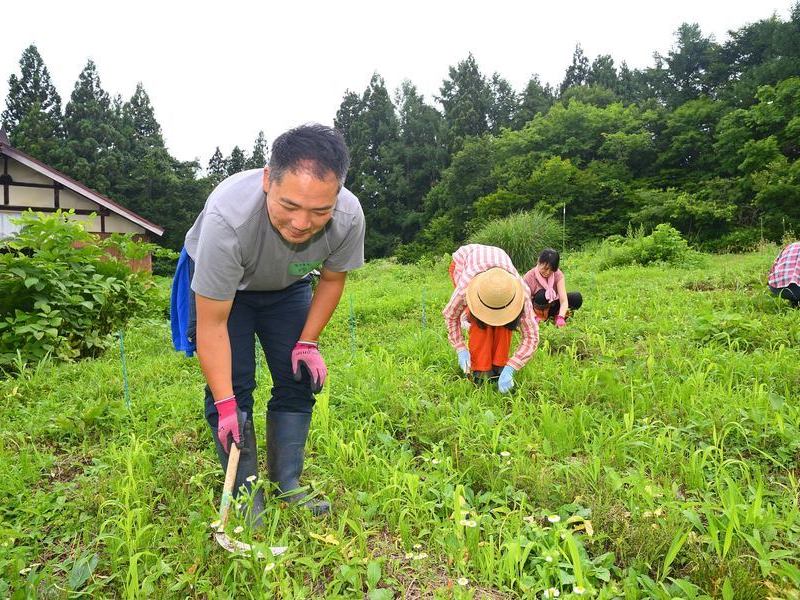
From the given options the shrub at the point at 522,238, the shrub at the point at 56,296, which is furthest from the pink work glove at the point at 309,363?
the shrub at the point at 522,238

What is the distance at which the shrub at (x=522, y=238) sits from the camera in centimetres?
1052

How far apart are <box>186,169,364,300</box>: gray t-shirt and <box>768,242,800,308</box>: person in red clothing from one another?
4.23m

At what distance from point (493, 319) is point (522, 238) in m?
7.95

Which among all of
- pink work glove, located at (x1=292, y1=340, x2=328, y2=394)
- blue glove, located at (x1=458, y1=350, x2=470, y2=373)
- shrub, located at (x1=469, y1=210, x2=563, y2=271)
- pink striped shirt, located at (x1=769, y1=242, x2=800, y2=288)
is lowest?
blue glove, located at (x1=458, y1=350, x2=470, y2=373)

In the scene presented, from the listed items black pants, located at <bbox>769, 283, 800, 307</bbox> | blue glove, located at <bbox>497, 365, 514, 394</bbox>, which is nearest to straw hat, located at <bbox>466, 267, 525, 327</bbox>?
blue glove, located at <bbox>497, 365, 514, 394</bbox>

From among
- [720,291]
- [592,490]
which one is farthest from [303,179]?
[720,291]

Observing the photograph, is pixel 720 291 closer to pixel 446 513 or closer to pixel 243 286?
pixel 446 513

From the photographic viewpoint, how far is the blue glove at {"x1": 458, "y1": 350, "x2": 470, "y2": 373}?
3.31 meters

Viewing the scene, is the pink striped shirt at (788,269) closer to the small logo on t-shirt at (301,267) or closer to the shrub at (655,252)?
the small logo on t-shirt at (301,267)

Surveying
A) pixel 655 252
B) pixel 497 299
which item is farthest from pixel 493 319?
pixel 655 252

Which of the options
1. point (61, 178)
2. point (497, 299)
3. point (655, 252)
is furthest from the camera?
point (61, 178)

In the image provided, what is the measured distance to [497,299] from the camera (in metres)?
3.06

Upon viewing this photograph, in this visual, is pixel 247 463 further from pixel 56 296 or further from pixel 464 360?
pixel 56 296

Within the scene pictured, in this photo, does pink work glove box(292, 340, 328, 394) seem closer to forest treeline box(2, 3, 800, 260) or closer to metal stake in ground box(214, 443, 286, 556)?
metal stake in ground box(214, 443, 286, 556)
